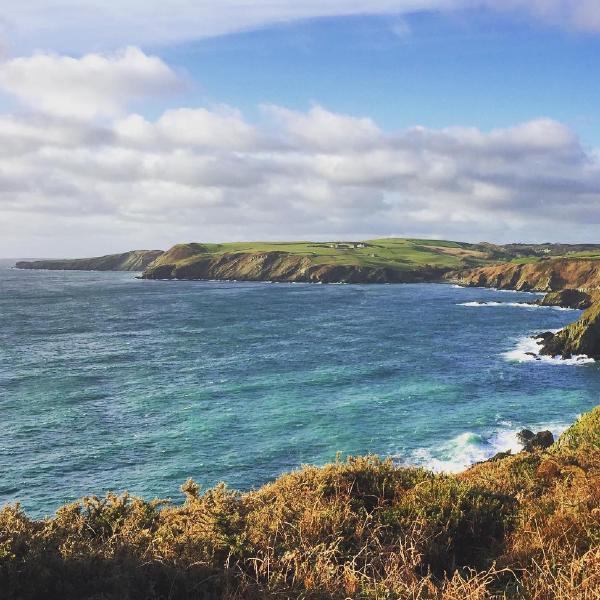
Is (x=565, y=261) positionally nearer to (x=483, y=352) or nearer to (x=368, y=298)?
(x=368, y=298)

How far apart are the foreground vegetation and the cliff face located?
15831 centimetres

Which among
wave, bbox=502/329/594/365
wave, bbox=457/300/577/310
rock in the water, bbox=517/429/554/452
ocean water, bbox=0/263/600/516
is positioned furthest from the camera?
wave, bbox=457/300/577/310

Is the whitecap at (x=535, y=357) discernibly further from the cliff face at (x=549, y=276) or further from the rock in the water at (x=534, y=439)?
the cliff face at (x=549, y=276)

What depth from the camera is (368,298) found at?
152m

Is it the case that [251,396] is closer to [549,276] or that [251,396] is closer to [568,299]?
[568,299]

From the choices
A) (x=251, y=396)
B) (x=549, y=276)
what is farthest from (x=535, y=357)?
(x=549, y=276)

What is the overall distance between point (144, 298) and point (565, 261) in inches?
5362

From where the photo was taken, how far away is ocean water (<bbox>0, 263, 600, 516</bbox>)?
37969 mm

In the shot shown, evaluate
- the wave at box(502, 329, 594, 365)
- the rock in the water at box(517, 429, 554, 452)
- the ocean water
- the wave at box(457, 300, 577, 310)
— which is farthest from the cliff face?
the rock in the water at box(517, 429, 554, 452)

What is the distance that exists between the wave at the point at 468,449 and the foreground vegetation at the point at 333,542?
24.4 metres

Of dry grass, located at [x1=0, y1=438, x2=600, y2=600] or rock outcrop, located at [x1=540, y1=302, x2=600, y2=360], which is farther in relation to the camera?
rock outcrop, located at [x1=540, y1=302, x2=600, y2=360]

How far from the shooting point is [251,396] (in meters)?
54.2

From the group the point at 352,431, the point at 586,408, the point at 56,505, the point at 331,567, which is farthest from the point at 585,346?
the point at 331,567

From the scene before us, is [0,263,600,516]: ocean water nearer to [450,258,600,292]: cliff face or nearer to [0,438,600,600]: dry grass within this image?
[0,438,600,600]: dry grass
